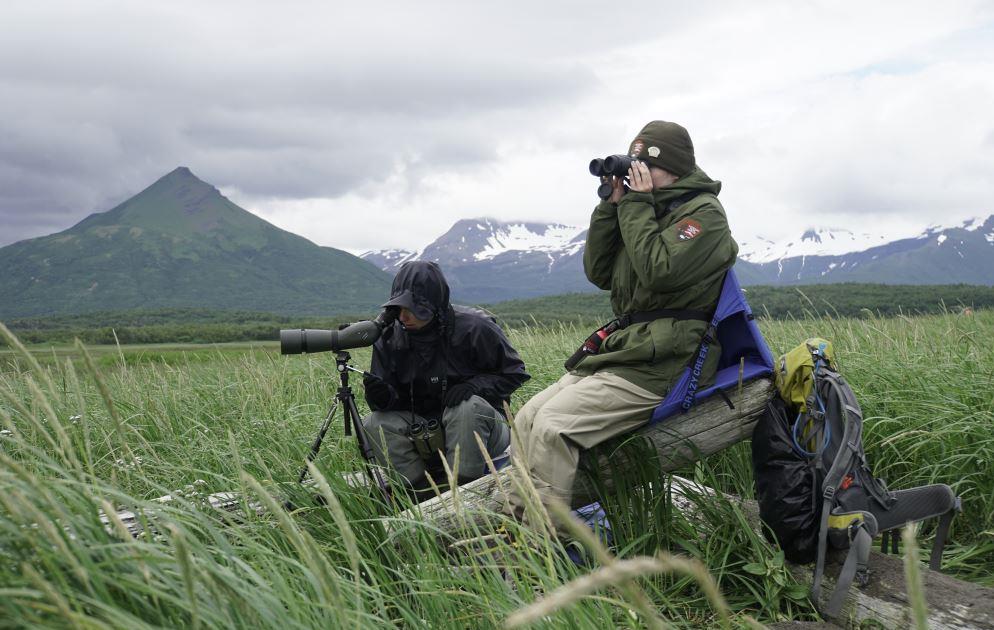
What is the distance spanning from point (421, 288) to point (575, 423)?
164 centimetres

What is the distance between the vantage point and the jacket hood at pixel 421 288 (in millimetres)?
4406

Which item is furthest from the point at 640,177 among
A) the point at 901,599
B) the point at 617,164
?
the point at 901,599

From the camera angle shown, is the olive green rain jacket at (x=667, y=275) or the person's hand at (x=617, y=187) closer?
the olive green rain jacket at (x=667, y=275)

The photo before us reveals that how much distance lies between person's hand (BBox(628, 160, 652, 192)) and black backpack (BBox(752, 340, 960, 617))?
1.20 m

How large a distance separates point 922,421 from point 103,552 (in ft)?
13.6

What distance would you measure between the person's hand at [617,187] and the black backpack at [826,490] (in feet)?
4.23

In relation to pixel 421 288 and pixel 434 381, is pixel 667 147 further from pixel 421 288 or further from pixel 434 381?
pixel 434 381

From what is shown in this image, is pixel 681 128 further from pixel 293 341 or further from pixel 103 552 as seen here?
pixel 103 552

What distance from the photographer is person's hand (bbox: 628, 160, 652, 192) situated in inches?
141

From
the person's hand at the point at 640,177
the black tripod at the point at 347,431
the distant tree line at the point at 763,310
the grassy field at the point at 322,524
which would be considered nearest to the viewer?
the grassy field at the point at 322,524

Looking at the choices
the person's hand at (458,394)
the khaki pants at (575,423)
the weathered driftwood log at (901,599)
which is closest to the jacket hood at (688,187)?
the khaki pants at (575,423)

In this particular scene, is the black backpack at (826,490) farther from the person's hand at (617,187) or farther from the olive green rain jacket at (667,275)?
the person's hand at (617,187)

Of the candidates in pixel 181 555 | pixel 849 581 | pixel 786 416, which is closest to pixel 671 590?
pixel 849 581

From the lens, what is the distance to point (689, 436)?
345cm
